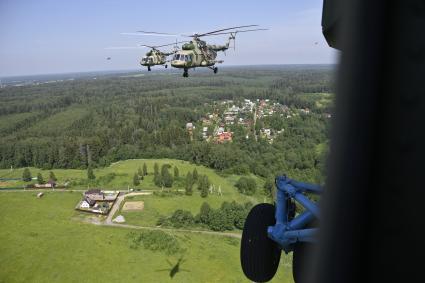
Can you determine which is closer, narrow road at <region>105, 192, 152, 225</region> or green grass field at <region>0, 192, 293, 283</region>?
green grass field at <region>0, 192, 293, 283</region>

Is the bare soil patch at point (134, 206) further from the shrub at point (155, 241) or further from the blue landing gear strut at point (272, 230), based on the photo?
the blue landing gear strut at point (272, 230)

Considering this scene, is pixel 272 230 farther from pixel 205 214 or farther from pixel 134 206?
pixel 134 206

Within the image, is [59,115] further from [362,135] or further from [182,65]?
[362,135]

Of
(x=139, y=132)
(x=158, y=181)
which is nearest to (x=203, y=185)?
(x=158, y=181)

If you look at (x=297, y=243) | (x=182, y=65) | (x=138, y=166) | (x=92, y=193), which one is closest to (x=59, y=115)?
(x=138, y=166)

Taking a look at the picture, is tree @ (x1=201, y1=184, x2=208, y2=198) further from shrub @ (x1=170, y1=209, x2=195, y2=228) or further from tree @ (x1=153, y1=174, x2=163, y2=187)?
tree @ (x1=153, y1=174, x2=163, y2=187)

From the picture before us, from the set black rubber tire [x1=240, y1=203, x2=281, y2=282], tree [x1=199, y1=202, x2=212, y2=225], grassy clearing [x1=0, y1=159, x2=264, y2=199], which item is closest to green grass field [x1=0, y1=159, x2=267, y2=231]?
grassy clearing [x1=0, y1=159, x2=264, y2=199]

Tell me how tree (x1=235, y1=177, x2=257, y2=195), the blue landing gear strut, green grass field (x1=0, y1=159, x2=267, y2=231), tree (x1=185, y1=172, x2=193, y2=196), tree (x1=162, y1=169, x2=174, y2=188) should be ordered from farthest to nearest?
tree (x1=162, y1=169, x2=174, y2=188) → tree (x1=185, y1=172, x2=193, y2=196) → tree (x1=235, y1=177, x2=257, y2=195) → green grass field (x1=0, y1=159, x2=267, y2=231) → the blue landing gear strut
